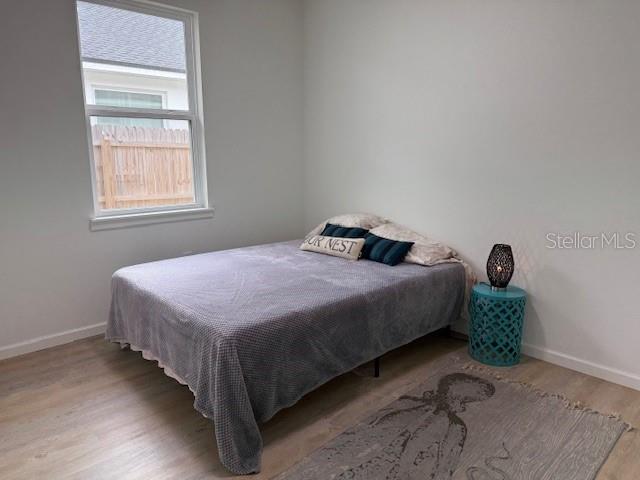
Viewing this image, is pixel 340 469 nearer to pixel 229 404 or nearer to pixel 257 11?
pixel 229 404

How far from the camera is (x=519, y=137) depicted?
8.72ft

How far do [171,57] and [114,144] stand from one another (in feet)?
2.55

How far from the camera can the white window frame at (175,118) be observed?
296cm

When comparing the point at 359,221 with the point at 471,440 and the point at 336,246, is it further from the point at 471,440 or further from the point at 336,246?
the point at 471,440

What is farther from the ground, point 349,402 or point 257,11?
point 257,11

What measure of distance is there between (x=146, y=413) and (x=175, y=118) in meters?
2.12

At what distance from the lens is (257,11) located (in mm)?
3531

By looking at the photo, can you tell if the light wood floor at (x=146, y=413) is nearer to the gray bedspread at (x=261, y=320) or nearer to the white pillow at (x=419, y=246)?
the gray bedspread at (x=261, y=320)

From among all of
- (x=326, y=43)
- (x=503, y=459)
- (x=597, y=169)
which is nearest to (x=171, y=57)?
(x=326, y=43)

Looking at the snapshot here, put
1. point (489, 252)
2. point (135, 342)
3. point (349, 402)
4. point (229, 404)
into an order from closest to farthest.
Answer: point (229, 404), point (349, 402), point (135, 342), point (489, 252)

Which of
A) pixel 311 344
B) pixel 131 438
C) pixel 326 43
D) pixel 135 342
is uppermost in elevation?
pixel 326 43

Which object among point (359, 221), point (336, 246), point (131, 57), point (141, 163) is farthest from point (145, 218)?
point (359, 221)

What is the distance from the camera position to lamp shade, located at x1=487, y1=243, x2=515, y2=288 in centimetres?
260

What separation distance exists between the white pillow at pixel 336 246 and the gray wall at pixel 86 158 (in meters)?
0.77
